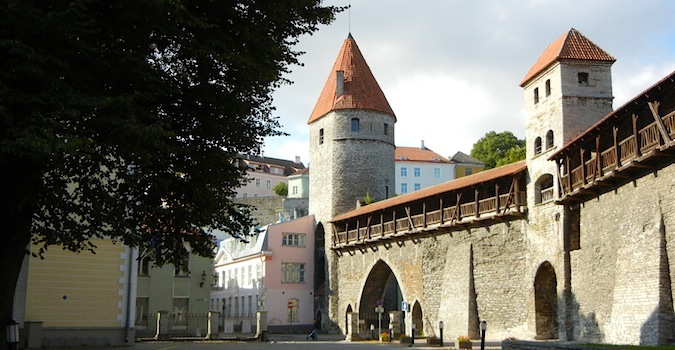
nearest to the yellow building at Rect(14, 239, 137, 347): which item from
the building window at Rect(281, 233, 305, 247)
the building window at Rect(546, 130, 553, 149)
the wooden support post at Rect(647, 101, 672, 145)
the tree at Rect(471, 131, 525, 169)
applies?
the wooden support post at Rect(647, 101, 672, 145)

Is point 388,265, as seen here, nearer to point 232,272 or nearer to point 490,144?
point 232,272

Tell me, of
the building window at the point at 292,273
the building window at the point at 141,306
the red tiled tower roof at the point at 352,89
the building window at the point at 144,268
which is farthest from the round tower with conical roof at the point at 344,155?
the building window at the point at 141,306

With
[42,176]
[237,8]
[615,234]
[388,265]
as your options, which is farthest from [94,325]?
[388,265]

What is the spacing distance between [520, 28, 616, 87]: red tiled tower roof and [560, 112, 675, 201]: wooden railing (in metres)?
4.35

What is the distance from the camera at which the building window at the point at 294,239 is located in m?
47.5

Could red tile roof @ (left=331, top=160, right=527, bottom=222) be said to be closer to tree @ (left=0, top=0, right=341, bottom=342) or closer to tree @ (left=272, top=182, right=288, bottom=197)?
tree @ (left=0, top=0, right=341, bottom=342)

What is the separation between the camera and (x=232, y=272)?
53875 millimetres

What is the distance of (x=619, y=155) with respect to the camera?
2098 cm

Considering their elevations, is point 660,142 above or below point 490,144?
below

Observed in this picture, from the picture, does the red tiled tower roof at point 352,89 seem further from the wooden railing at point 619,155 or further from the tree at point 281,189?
the tree at point 281,189

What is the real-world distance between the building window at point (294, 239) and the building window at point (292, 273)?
123 centimetres

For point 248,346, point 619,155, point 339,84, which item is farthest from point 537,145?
point 339,84

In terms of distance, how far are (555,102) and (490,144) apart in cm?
4041

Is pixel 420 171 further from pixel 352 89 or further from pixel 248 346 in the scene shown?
pixel 248 346
